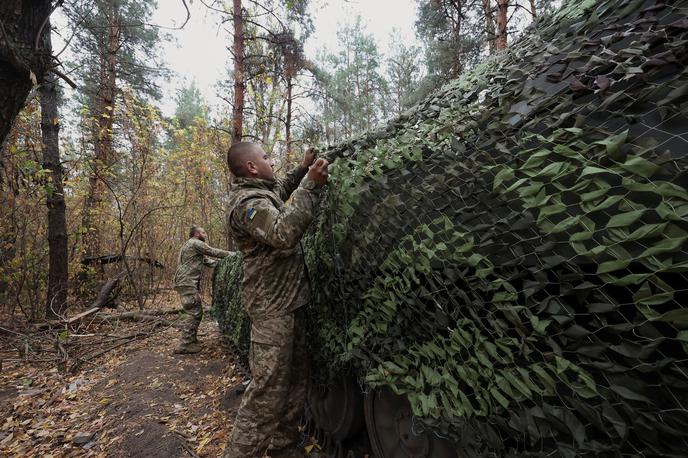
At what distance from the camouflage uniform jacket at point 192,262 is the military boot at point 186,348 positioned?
3.59ft

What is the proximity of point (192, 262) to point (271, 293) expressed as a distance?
15.3 ft

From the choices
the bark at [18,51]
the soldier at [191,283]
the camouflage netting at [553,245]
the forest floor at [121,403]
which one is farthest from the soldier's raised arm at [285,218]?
the soldier at [191,283]

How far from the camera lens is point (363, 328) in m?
1.90

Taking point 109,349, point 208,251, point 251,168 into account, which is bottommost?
point 109,349

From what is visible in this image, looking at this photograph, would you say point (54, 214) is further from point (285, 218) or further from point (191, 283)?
point (285, 218)

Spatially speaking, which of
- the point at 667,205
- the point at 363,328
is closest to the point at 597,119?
the point at 667,205

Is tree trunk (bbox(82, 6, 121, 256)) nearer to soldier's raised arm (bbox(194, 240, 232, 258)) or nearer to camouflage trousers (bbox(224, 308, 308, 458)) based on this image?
soldier's raised arm (bbox(194, 240, 232, 258))

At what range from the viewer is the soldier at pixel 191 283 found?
5520 millimetres

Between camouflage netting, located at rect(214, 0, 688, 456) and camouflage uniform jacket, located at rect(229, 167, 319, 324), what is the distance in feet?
2.02

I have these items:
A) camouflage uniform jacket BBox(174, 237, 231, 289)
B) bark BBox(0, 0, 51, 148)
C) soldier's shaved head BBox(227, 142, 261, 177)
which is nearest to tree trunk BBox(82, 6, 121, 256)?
camouflage uniform jacket BBox(174, 237, 231, 289)

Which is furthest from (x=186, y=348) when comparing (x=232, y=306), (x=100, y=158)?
(x=100, y=158)

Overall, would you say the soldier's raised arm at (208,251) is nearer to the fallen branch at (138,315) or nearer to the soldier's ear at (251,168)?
the fallen branch at (138,315)

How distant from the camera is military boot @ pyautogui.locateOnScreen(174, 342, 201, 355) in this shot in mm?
5387

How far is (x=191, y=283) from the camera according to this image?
6.09 meters
